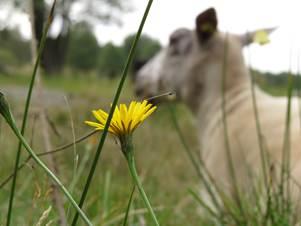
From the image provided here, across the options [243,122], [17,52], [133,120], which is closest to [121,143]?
[133,120]

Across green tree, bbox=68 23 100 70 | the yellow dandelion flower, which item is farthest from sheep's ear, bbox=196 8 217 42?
green tree, bbox=68 23 100 70

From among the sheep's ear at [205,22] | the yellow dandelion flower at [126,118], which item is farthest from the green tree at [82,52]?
the yellow dandelion flower at [126,118]

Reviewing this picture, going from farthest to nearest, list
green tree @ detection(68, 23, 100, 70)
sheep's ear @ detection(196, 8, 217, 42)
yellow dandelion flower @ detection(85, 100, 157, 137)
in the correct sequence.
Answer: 1. green tree @ detection(68, 23, 100, 70)
2. sheep's ear @ detection(196, 8, 217, 42)
3. yellow dandelion flower @ detection(85, 100, 157, 137)

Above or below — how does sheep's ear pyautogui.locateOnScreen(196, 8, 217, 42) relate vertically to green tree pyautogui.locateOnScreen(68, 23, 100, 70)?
above

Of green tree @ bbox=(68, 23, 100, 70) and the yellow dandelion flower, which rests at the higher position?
the yellow dandelion flower

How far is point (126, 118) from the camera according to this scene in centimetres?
38

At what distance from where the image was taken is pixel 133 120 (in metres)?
0.37

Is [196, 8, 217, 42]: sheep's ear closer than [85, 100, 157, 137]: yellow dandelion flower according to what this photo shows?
No

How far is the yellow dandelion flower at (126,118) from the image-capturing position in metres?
0.37

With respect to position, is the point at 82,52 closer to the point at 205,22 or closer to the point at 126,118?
the point at 205,22

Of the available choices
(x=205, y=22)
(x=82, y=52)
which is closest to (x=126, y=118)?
(x=205, y=22)

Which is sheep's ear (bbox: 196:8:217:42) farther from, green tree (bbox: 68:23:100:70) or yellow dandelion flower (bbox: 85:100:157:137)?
green tree (bbox: 68:23:100:70)

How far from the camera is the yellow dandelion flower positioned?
368 mm

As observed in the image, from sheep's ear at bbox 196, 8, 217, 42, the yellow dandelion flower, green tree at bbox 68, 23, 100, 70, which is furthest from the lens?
green tree at bbox 68, 23, 100, 70
